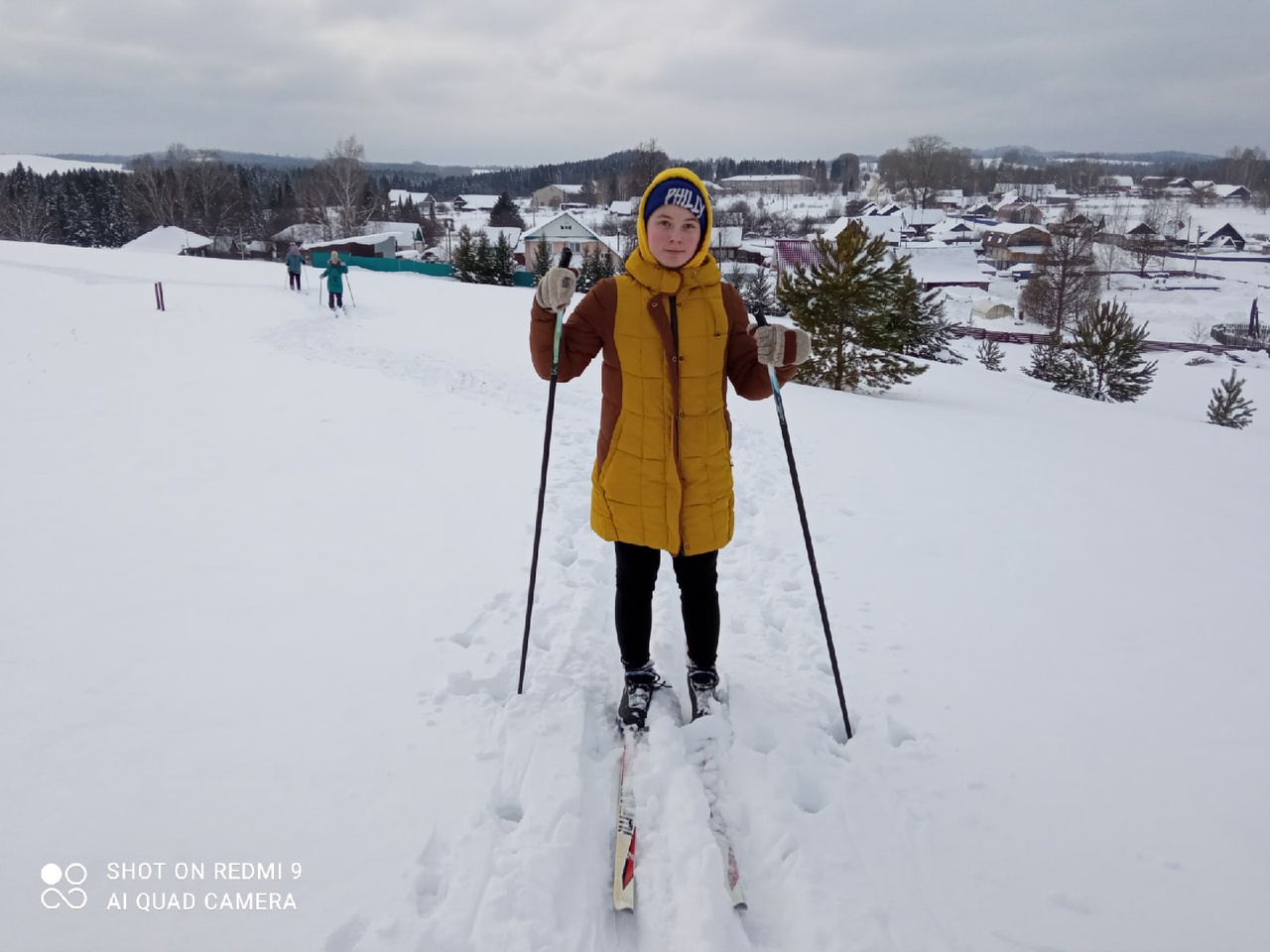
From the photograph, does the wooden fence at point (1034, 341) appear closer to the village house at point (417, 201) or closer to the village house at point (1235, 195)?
the village house at point (417, 201)

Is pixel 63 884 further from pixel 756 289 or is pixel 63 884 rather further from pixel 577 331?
pixel 756 289

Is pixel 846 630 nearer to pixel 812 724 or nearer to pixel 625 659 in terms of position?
pixel 812 724

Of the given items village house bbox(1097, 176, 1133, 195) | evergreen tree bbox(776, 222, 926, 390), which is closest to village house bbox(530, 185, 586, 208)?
village house bbox(1097, 176, 1133, 195)

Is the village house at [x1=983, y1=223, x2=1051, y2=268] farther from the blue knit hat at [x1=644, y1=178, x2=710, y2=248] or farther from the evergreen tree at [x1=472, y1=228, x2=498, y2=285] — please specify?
the blue knit hat at [x1=644, y1=178, x2=710, y2=248]

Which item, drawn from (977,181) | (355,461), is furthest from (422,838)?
(977,181)

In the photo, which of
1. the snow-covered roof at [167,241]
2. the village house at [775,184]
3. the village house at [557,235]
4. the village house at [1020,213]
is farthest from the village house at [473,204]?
the village house at [1020,213]

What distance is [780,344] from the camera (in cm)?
250

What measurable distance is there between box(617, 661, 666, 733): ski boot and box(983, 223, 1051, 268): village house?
76.4m

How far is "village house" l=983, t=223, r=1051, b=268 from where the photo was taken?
220 feet

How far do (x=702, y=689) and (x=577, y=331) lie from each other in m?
1.51

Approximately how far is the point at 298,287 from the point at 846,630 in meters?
22.0

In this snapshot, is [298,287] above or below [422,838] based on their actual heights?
above

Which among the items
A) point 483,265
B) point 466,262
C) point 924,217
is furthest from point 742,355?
point 924,217

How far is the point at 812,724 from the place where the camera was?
9.29 feet
